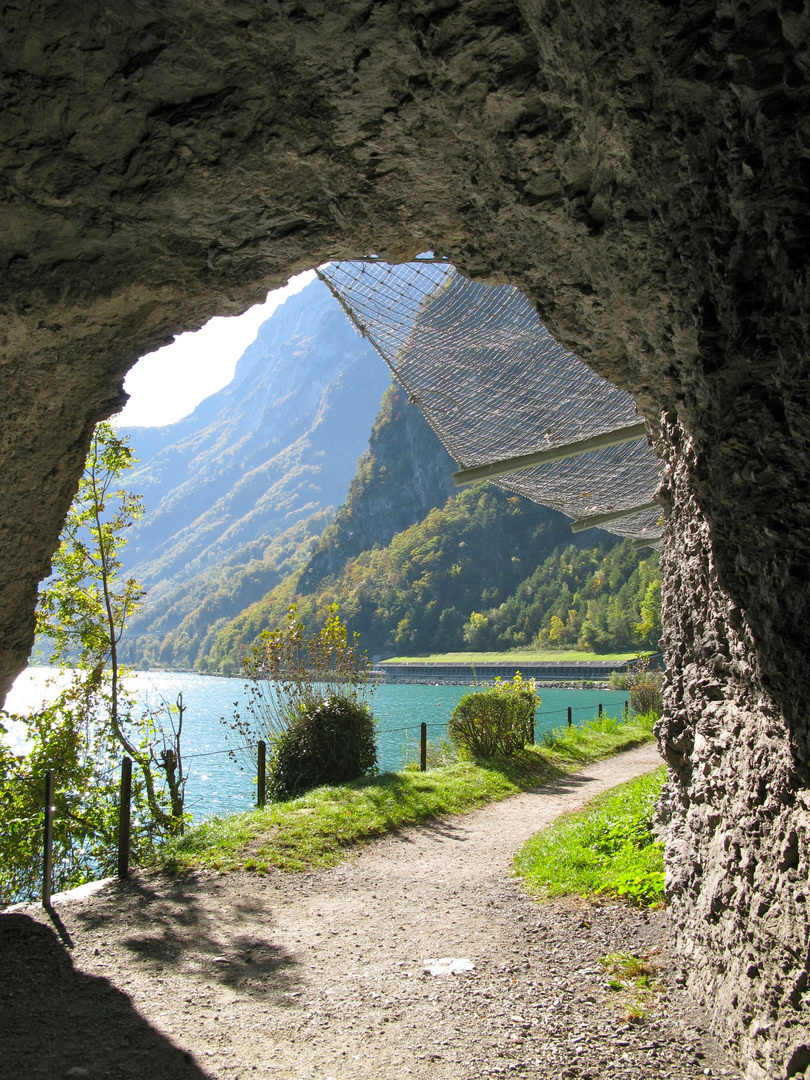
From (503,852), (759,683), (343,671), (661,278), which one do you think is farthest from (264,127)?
(343,671)

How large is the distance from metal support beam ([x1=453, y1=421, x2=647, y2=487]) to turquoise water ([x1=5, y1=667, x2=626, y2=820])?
122 inches

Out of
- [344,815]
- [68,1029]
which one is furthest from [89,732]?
[68,1029]

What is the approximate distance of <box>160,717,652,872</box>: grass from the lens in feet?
17.4

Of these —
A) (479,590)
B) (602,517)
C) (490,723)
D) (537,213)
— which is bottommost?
(490,723)

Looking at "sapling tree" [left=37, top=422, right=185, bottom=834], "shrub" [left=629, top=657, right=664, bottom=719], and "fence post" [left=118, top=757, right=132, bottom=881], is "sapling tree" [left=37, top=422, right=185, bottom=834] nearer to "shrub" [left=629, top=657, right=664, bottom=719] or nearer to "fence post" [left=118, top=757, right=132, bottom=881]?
"fence post" [left=118, top=757, right=132, bottom=881]

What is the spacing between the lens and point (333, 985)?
10.8 ft

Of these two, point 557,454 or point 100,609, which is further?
point 100,609

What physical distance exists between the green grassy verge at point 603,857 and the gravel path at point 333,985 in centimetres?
20

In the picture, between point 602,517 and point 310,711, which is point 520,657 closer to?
point 310,711

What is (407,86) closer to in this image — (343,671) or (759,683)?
(759,683)

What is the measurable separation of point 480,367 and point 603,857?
133 inches

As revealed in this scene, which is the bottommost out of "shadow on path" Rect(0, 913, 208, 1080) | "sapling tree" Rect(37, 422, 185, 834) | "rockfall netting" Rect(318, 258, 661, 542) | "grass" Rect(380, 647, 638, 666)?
"grass" Rect(380, 647, 638, 666)

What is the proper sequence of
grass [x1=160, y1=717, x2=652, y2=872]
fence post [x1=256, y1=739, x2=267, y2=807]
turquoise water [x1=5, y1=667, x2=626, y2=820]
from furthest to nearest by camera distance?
1. turquoise water [x1=5, y1=667, x2=626, y2=820]
2. fence post [x1=256, y1=739, x2=267, y2=807]
3. grass [x1=160, y1=717, x2=652, y2=872]

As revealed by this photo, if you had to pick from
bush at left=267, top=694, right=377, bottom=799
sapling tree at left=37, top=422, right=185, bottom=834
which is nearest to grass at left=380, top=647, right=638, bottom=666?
bush at left=267, top=694, right=377, bottom=799
